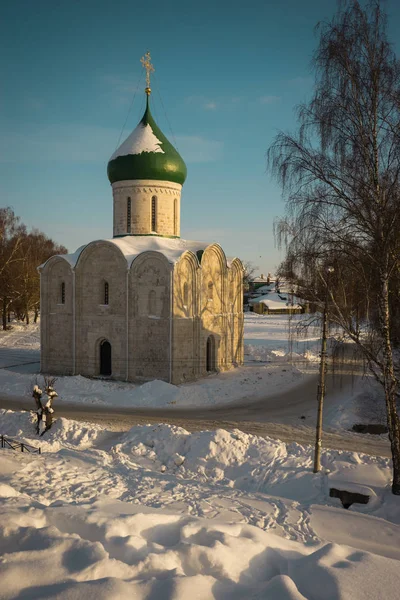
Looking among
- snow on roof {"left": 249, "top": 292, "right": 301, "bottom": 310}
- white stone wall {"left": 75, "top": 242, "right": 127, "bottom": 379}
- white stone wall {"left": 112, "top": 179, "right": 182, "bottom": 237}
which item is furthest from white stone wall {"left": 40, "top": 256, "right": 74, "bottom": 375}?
snow on roof {"left": 249, "top": 292, "right": 301, "bottom": 310}

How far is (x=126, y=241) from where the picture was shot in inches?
804

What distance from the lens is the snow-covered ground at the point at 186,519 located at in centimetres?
417

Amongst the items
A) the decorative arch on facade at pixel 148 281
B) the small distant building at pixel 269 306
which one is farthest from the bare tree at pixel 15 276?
the small distant building at pixel 269 306

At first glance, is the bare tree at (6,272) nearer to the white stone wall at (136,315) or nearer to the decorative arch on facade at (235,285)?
the white stone wall at (136,315)

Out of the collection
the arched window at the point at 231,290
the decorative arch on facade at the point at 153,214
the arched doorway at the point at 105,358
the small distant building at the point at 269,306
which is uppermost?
the decorative arch on facade at the point at 153,214

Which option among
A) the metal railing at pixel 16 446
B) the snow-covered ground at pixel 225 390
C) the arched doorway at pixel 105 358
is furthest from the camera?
the arched doorway at pixel 105 358

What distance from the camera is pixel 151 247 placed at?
1998cm

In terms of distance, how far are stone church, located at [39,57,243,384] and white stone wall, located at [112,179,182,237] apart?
0.14ft

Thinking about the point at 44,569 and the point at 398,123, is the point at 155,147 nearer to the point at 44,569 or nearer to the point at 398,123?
the point at 398,123

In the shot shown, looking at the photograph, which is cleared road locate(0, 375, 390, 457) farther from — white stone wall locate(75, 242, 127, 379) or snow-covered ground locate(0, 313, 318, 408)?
white stone wall locate(75, 242, 127, 379)

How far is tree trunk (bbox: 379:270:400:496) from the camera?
25.1 feet

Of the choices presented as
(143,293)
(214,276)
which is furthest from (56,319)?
(214,276)

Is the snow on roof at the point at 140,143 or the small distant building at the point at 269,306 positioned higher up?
the snow on roof at the point at 140,143

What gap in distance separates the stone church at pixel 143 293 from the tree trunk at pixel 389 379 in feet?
36.0
